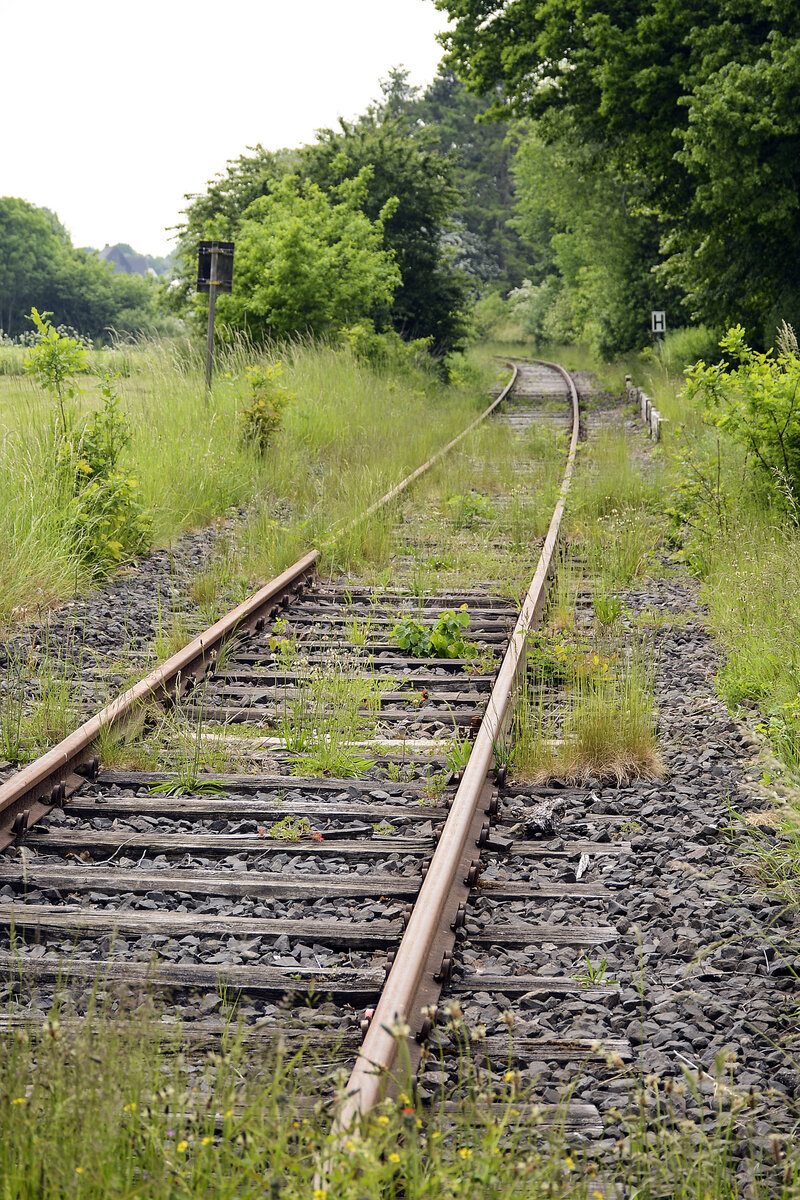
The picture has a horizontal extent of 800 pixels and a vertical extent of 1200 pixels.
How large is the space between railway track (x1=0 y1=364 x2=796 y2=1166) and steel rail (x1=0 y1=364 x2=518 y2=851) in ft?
0.04

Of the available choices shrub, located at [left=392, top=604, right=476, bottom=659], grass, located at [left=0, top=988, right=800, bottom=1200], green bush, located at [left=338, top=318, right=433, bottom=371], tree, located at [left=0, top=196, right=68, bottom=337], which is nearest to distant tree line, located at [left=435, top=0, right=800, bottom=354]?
green bush, located at [left=338, top=318, right=433, bottom=371]

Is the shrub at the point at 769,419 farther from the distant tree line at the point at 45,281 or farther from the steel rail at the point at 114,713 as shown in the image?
the distant tree line at the point at 45,281

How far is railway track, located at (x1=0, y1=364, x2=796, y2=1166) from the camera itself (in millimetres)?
2723

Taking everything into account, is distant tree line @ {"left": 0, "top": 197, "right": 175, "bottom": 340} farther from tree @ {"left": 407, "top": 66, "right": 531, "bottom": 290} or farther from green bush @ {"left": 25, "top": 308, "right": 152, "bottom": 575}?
green bush @ {"left": 25, "top": 308, "right": 152, "bottom": 575}

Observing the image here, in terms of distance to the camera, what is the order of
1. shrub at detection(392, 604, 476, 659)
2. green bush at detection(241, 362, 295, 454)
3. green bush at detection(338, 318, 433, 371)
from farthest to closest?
green bush at detection(338, 318, 433, 371) → green bush at detection(241, 362, 295, 454) → shrub at detection(392, 604, 476, 659)

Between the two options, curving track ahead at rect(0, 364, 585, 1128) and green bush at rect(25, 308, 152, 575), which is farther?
green bush at rect(25, 308, 152, 575)

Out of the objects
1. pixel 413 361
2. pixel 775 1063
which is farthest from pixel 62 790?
pixel 413 361

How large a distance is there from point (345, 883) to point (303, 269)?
16.4 m

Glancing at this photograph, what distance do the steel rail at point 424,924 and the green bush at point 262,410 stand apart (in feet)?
21.2

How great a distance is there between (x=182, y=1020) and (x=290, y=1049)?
13.4 inches

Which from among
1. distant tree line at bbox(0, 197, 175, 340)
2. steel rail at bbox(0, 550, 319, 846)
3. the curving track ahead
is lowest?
the curving track ahead

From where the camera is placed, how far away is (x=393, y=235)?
2472cm

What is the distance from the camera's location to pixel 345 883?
351 centimetres

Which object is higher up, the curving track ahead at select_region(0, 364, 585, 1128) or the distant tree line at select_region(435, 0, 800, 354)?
the distant tree line at select_region(435, 0, 800, 354)
